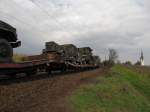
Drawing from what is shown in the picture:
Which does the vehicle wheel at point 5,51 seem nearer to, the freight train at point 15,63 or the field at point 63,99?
the freight train at point 15,63

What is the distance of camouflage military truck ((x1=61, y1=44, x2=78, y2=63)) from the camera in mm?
25578

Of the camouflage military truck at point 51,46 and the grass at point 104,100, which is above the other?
the camouflage military truck at point 51,46

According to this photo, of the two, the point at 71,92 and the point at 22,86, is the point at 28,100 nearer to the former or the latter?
the point at 22,86

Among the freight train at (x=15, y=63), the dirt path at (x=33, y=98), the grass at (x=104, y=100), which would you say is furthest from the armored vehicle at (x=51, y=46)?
the dirt path at (x=33, y=98)

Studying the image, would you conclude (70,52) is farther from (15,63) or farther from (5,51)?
(5,51)

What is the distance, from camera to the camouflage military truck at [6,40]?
12966mm

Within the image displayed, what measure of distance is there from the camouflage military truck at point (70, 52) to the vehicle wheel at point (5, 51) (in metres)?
11.2

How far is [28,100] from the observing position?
9.31 metres

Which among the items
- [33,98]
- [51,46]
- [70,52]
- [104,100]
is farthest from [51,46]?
[33,98]

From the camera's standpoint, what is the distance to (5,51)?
43.1 ft

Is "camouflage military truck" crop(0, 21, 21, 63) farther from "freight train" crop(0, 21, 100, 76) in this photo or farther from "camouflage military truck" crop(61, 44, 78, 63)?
"camouflage military truck" crop(61, 44, 78, 63)

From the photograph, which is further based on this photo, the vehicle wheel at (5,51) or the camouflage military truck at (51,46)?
the camouflage military truck at (51,46)

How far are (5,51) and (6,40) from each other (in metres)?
0.77

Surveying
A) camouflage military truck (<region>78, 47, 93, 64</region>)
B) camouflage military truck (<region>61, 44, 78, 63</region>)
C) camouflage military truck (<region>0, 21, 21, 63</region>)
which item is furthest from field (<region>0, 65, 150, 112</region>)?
camouflage military truck (<region>78, 47, 93, 64</region>)
